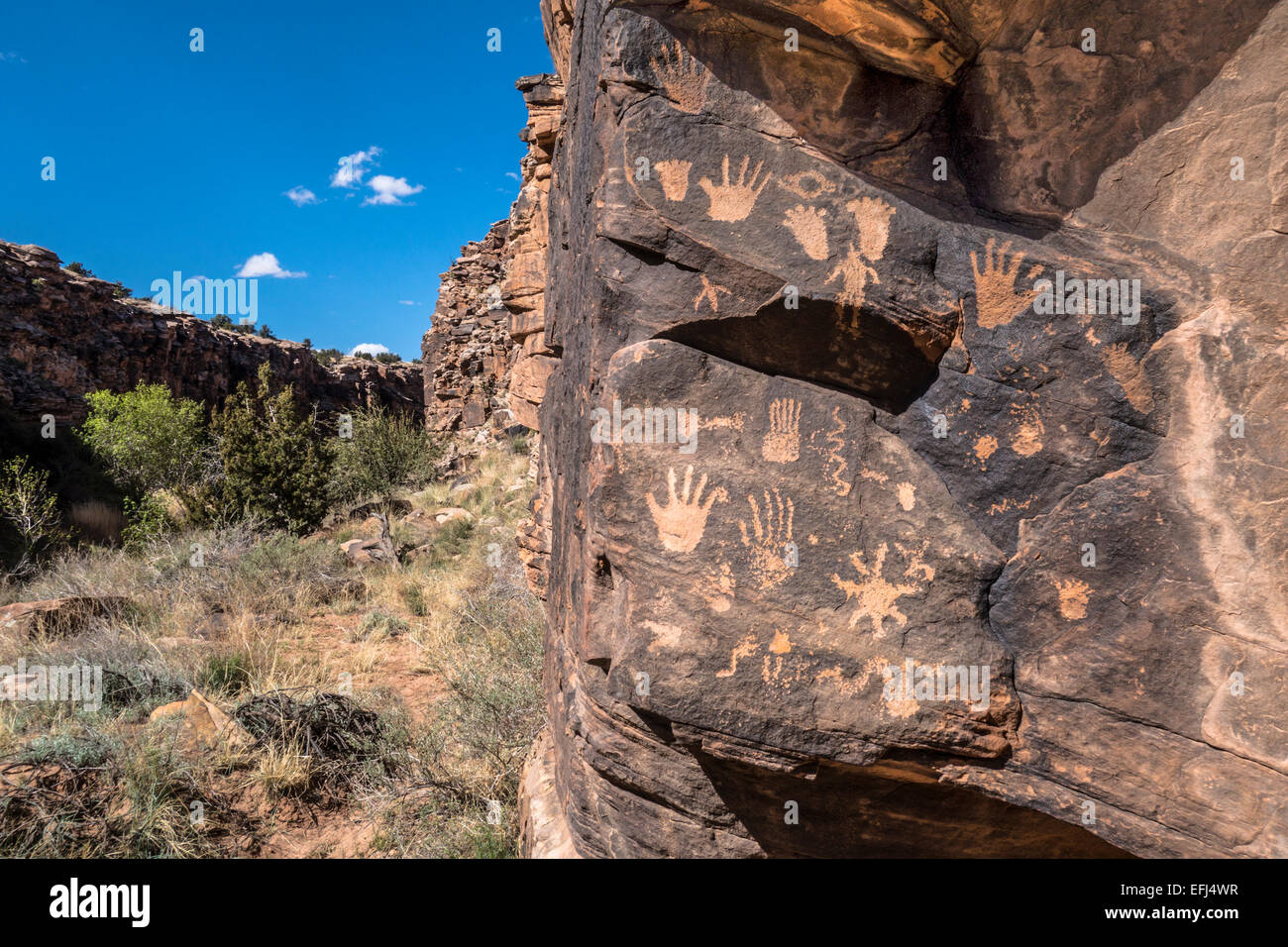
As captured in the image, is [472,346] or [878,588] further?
[472,346]

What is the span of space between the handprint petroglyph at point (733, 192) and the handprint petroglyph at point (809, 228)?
0.38 feet

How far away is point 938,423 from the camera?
6.21ft

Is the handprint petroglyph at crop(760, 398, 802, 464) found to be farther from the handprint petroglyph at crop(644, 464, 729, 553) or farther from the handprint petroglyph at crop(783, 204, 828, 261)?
the handprint petroglyph at crop(783, 204, 828, 261)

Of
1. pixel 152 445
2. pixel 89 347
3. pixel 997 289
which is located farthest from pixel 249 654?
pixel 89 347

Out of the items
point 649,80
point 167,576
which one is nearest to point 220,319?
point 167,576

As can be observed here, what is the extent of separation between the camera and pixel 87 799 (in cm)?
314

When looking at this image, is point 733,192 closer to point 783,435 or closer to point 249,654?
point 783,435

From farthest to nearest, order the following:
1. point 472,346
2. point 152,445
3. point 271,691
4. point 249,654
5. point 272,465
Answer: point 472,346 < point 152,445 < point 272,465 < point 249,654 < point 271,691

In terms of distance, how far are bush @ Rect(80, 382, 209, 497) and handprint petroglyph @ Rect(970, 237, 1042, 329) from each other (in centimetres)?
1053

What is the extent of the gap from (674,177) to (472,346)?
14010 millimetres

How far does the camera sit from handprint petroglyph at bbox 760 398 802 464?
1855mm

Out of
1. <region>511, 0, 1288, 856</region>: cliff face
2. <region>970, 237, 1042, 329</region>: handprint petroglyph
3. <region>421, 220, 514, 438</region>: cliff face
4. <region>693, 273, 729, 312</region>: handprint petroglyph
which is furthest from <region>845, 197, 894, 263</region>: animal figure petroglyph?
<region>421, 220, 514, 438</region>: cliff face

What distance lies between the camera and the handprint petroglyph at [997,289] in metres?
1.86

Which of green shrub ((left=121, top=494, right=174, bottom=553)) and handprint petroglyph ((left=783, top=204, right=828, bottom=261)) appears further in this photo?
green shrub ((left=121, top=494, right=174, bottom=553))
